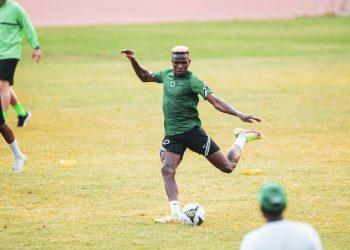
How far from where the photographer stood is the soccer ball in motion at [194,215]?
11.9 metres

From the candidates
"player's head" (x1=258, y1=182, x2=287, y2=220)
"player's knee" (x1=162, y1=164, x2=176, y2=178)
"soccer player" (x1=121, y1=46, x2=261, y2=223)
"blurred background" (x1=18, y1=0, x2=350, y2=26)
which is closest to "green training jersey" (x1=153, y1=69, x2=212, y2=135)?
"soccer player" (x1=121, y1=46, x2=261, y2=223)

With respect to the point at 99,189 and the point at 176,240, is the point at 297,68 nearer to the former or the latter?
the point at 99,189

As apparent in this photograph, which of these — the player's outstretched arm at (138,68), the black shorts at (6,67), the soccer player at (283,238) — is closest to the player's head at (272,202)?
the soccer player at (283,238)

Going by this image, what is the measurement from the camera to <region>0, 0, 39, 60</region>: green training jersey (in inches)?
700

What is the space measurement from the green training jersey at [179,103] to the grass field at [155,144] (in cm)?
124

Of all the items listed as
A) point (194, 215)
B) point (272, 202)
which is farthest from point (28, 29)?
point (272, 202)

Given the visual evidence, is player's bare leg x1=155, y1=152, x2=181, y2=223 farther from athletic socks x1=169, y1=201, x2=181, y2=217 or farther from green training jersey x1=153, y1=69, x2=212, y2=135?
green training jersey x1=153, y1=69, x2=212, y2=135

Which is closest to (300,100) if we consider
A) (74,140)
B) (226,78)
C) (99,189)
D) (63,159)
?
(226,78)

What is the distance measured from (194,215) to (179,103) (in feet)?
4.82

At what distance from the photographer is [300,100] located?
2412cm

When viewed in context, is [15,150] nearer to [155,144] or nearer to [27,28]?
[27,28]

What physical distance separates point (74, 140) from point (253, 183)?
5630 millimetres

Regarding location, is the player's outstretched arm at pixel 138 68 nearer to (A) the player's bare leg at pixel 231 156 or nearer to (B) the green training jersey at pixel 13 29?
(A) the player's bare leg at pixel 231 156

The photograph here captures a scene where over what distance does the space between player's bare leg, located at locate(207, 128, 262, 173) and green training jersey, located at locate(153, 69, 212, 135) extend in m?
0.54
